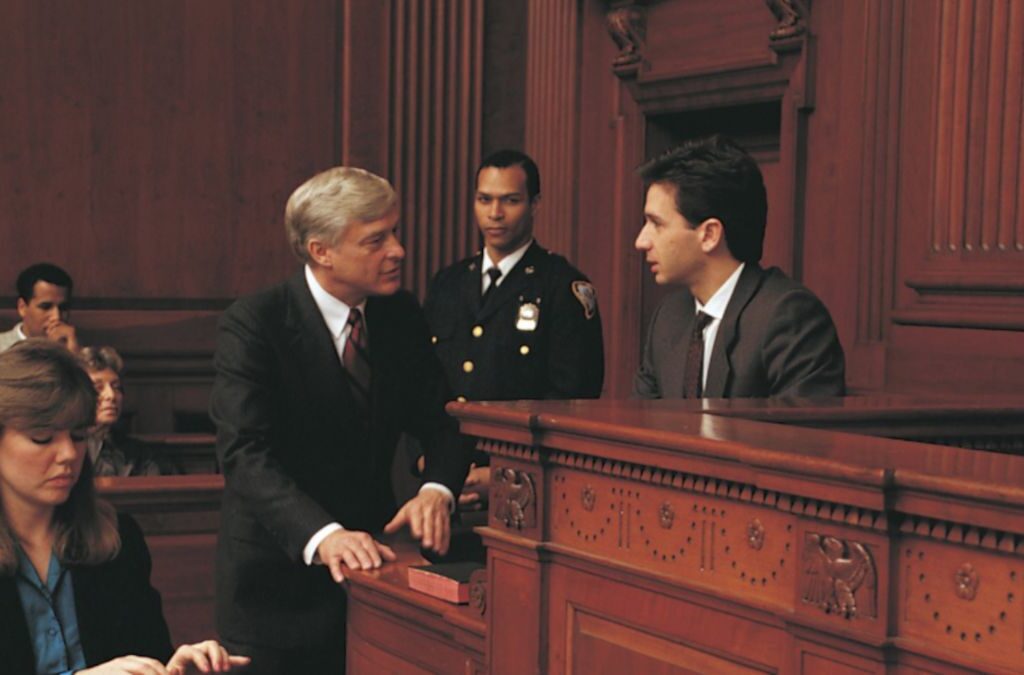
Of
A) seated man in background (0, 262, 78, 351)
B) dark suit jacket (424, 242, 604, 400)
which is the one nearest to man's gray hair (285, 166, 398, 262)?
dark suit jacket (424, 242, 604, 400)

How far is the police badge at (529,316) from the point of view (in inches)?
190

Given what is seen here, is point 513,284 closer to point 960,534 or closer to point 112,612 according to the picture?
point 112,612

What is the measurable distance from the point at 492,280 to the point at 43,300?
249 centimetres

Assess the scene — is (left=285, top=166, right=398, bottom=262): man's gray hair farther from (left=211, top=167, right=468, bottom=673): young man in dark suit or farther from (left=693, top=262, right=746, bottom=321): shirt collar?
(left=693, top=262, right=746, bottom=321): shirt collar

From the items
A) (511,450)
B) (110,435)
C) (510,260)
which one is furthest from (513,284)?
(511,450)

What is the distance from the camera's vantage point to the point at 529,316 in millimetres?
4836

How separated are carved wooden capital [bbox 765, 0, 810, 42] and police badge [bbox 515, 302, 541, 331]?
4.62 ft

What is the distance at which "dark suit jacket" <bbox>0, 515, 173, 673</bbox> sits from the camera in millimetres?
2508

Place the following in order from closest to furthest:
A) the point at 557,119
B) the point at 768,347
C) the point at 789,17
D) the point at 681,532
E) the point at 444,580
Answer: the point at 681,532 → the point at 444,580 → the point at 768,347 → the point at 789,17 → the point at 557,119

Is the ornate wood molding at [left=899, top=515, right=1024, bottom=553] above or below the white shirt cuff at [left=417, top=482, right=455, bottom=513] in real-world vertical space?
above

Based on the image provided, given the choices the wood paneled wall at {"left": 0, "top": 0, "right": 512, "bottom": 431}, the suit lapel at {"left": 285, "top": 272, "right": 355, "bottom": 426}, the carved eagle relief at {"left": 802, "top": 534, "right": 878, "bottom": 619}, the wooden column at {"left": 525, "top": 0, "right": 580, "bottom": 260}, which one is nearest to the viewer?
the carved eagle relief at {"left": 802, "top": 534, "right": 878, "bottom": 619}

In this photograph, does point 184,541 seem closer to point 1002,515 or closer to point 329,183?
point 329,183

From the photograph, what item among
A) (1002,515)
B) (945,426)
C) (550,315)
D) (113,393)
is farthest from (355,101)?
(1002,515)

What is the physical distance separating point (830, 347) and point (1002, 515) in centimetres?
151
